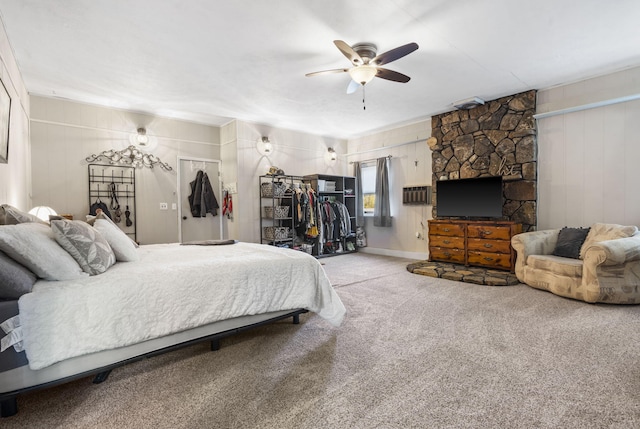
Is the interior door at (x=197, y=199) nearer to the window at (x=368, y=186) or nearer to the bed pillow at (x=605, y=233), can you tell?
the window at (x=368, y=186)

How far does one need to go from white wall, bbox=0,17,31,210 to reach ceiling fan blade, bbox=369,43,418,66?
3.05 m

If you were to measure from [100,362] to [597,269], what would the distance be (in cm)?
409

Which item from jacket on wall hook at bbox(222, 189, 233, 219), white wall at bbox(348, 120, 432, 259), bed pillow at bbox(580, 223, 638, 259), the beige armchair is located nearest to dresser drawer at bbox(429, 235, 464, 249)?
white wall at bbox(348, 120, 432, 259)

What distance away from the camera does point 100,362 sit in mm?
1670

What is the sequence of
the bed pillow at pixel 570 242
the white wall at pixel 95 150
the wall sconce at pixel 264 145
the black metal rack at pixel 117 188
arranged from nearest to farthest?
1. the bed pillow at pixel 570 242
2. the white wall at pixel 95 150
3. the black metal rack at pixel 117 188
4. the wall sconce at pixel 264 145

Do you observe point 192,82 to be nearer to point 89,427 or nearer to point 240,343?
point 240,343

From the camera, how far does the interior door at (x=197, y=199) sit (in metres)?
5.21

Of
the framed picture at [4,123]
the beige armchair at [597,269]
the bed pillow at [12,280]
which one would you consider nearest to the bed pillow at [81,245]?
the bed pillow at [12,280]

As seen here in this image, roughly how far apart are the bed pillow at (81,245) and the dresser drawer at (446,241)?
4378mm

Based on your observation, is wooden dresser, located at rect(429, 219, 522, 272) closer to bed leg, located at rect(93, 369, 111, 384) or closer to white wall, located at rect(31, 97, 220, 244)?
white wall, located at rect(31, 97, 220, 244)

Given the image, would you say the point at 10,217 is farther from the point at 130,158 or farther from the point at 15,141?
the point at 130,158

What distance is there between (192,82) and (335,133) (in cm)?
337

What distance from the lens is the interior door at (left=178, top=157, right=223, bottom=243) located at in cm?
521

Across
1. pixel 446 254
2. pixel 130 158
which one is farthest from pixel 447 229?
pixel 130 158
